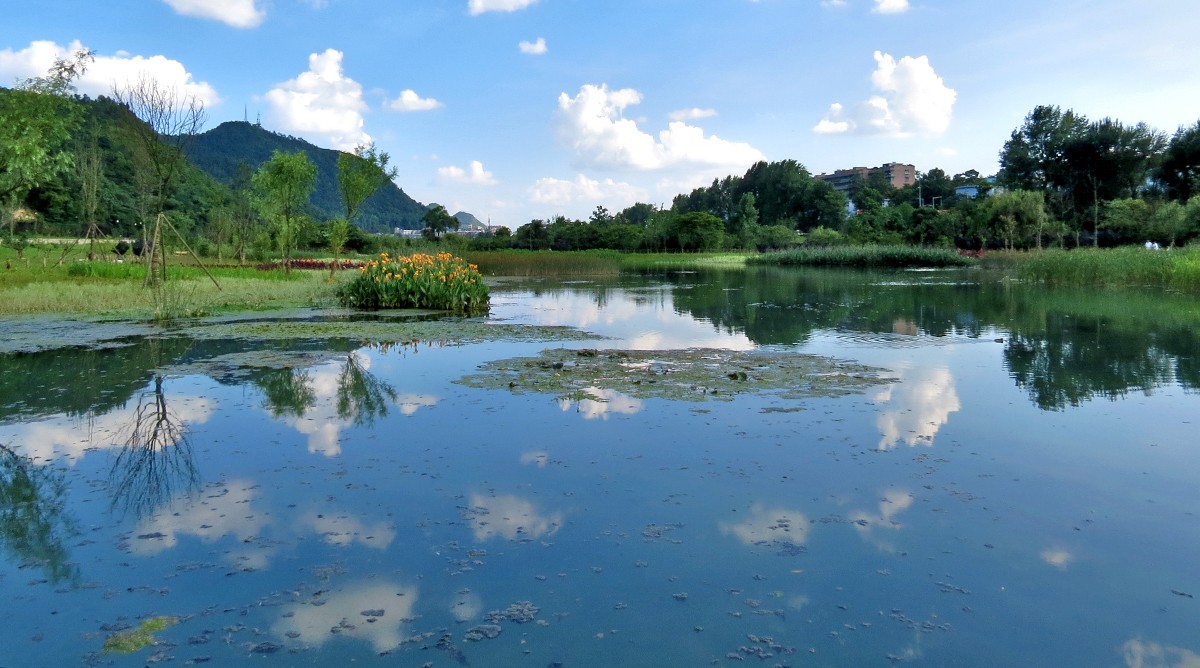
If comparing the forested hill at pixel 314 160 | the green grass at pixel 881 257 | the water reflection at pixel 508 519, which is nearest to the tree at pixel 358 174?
the water reflection at pixel 508 519

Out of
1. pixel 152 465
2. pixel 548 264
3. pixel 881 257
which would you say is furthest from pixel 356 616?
pixel 881 257

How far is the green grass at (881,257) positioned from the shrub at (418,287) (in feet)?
119

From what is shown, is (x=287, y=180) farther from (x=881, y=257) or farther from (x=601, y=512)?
(x=881, y=257)

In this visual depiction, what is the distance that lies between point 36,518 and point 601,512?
3449 mm

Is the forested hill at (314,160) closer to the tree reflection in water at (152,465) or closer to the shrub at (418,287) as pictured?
the shrub at (418,287)

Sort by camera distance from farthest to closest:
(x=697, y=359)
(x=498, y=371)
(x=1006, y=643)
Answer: (x=697, y=359), (x=498, y=371), (x=1006, y=643)

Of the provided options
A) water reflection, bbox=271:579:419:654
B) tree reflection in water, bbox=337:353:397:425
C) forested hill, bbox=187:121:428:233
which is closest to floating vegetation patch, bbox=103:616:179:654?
water reflection, bbox=271:579:419:654

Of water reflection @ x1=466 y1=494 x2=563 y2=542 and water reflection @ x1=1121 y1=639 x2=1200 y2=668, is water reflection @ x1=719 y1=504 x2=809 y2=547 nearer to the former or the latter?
water reflection @ x1=466 y1=494 x2=563 y2=542

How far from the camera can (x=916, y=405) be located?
26.3 ft

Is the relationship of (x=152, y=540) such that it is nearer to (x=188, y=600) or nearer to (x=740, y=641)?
(x=188, y=600)

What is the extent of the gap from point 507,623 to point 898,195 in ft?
366

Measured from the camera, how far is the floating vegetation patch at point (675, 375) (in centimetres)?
866

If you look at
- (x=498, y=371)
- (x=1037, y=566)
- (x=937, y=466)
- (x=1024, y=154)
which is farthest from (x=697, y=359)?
(x=1024, y=154)

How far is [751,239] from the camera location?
7962 centimetres
